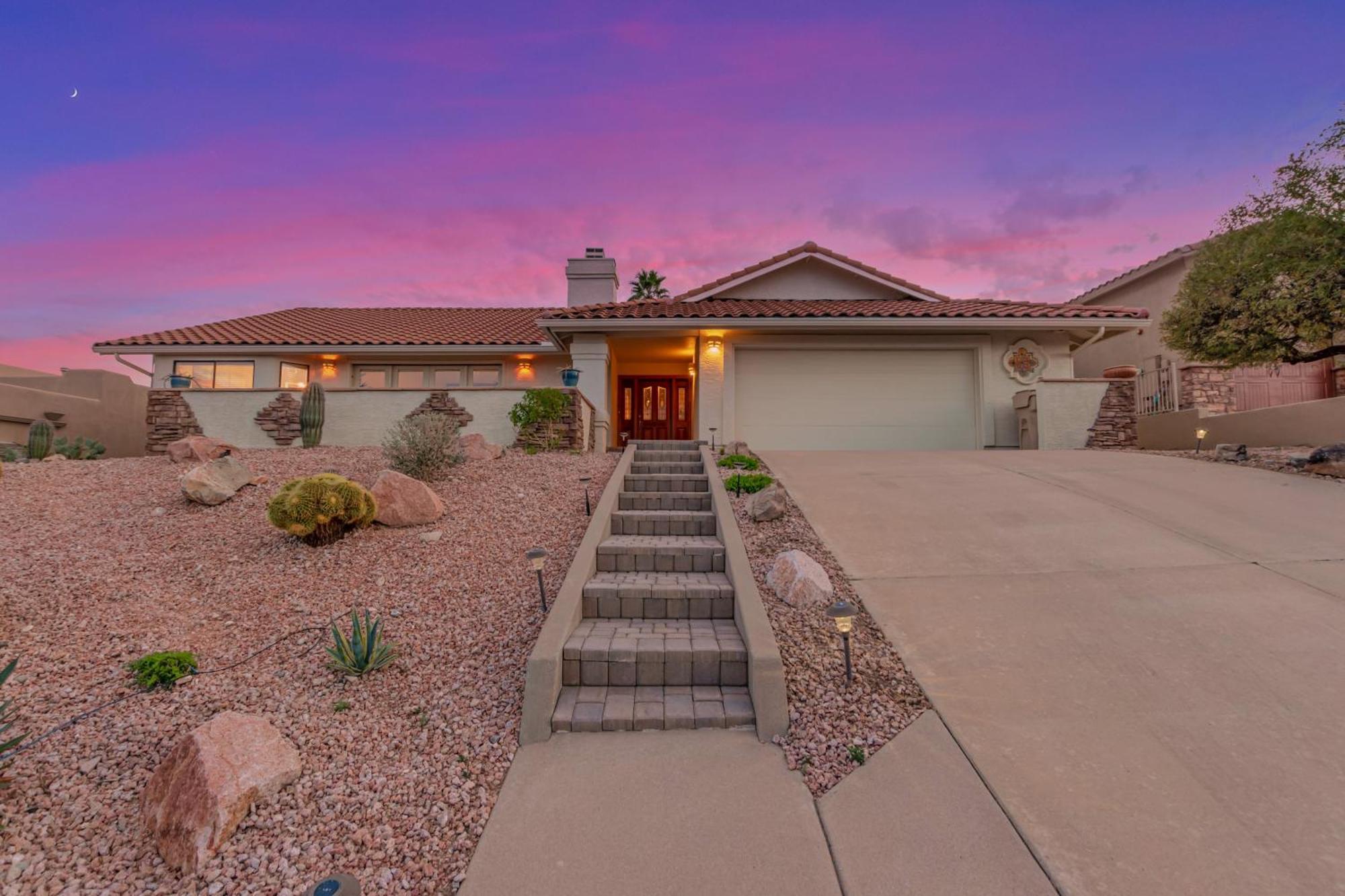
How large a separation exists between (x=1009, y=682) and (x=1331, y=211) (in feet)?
32.9

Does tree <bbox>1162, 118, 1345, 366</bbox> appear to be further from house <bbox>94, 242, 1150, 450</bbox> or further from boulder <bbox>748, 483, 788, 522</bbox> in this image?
boulder <bbox>748, 483, 788, 522</bbox>

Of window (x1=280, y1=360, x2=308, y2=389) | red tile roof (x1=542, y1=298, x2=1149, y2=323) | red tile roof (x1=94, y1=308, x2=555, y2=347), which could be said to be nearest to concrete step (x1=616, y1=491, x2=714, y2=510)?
red tile roof (x1=542, y1=298, x2=1149, y2=323)

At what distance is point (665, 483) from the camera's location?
281 inches

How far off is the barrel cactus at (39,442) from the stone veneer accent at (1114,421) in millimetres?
20875

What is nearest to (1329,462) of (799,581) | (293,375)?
(799,581)

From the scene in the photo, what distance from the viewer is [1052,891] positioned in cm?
202

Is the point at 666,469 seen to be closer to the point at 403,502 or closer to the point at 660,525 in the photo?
the point at 660,525

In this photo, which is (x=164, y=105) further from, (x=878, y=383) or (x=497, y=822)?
(x=878, y=383)

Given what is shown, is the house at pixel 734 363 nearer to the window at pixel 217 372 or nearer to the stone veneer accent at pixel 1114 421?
the window at pixel 217 372

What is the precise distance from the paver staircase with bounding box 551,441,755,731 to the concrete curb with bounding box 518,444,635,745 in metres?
0.08

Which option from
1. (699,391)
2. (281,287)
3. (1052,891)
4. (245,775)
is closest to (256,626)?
(245,775)

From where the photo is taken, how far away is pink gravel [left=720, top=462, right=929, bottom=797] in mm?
2836

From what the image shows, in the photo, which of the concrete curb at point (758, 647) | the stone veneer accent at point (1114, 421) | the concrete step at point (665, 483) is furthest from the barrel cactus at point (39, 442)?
the stone veneer accent at point (1114, 421)

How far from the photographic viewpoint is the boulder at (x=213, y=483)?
6.29 meters
